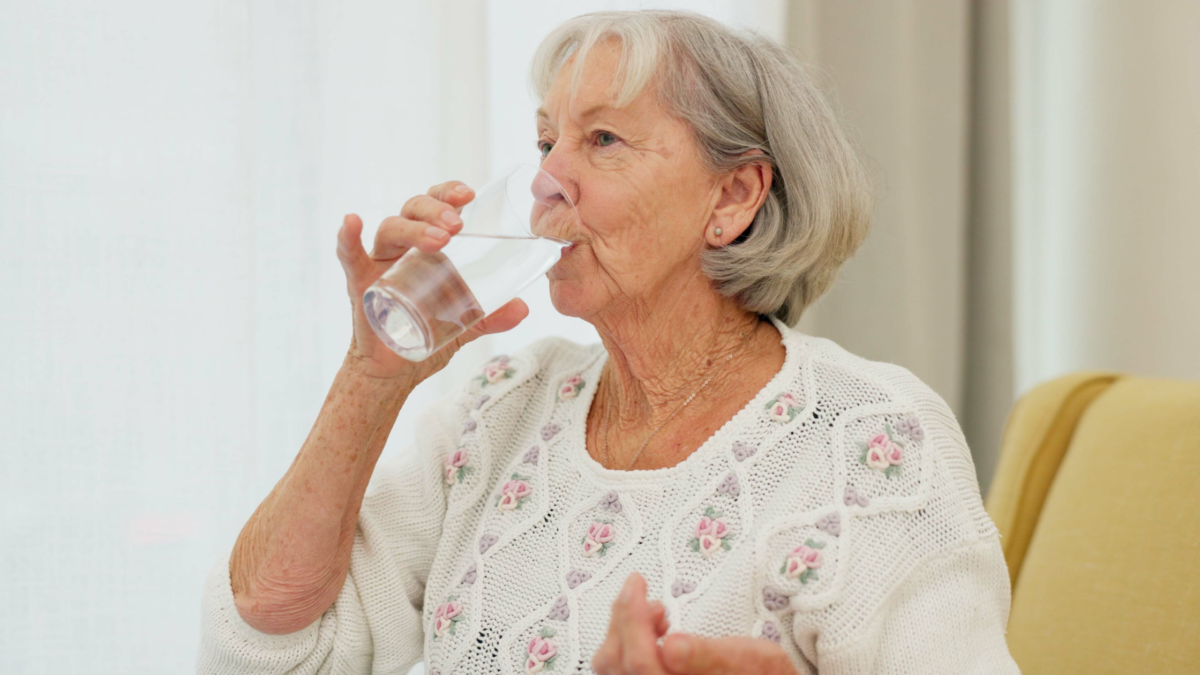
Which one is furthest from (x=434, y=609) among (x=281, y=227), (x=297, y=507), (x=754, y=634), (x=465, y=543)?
(x=281, y=227)

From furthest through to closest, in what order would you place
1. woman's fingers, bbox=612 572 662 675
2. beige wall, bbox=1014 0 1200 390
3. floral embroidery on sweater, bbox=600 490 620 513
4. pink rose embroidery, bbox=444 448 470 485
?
beige wall, bbox=1014 0 1200 390 → pink rose embroidery, bbox=444 448 470 485 → floral embroidery on sweater, bbox=600 490 620 513 → woman's fingers, bbox=612 572 662 675

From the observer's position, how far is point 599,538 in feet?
3.91

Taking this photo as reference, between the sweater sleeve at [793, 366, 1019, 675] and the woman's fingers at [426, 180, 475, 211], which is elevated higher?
the woman's fingers at [426, 180, 475, 211]

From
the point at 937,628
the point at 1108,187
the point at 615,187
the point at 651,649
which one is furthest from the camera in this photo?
the point at 1108,187

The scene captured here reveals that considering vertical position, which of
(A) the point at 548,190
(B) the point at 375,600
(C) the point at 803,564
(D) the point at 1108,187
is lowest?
(B) the point at 375,600

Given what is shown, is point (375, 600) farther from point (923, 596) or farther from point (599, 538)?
point (923, 596)

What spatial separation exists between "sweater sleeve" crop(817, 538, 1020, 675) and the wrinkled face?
0.49 m

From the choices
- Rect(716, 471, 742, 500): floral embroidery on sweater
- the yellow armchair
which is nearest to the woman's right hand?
Rect(716, 471, 742, 500): floral embroidery on sweater

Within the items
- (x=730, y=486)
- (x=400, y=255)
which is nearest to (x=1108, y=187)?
(x=730, y=486)

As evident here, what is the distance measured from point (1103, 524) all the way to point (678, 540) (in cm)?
64

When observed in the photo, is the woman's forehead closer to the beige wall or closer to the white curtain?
the white curtain

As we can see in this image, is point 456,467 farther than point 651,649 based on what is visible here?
Yes

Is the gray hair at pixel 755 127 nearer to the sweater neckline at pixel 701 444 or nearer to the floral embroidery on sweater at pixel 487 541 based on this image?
the sweater neckline at pixel 701 444

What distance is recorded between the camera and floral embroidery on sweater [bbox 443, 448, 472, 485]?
1379mm
